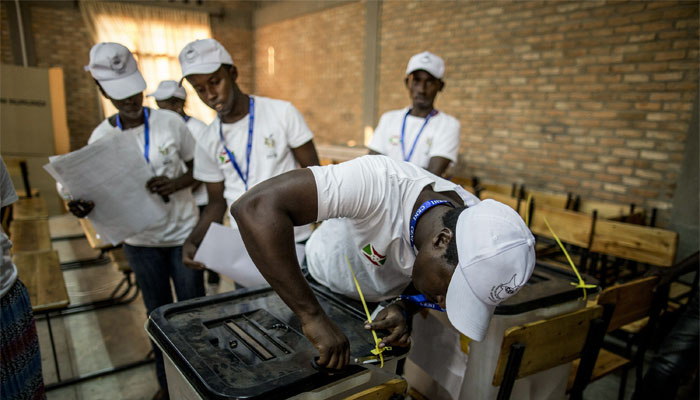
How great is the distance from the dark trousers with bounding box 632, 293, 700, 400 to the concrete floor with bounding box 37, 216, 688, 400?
0.53 m

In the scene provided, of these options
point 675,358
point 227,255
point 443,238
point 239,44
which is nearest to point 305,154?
point 227,255

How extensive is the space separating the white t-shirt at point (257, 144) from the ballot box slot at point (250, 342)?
822mm

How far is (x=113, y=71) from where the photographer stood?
5.87 ft

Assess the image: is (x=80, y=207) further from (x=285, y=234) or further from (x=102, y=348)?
(x=102, y=348)

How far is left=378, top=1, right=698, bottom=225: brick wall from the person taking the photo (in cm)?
369

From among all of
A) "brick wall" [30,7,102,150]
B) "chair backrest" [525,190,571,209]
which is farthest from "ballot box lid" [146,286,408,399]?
"brick wall" [30,7,102,150]

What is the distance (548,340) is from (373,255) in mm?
722

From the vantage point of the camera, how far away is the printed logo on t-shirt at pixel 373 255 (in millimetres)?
1147

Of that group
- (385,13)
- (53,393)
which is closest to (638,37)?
(385,13)

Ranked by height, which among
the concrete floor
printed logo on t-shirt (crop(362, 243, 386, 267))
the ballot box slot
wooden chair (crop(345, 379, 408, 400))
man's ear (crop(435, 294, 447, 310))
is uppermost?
printed logo on t-shirt (crop(362, 243, 386, 267))

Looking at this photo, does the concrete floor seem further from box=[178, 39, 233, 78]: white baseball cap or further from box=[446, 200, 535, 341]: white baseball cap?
box=[446, 200, 535, 341]: white baseball cap

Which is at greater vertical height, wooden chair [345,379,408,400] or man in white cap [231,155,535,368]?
man in white cap [231,155,535,368]

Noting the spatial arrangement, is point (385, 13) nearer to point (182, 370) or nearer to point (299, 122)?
point (299, 122)

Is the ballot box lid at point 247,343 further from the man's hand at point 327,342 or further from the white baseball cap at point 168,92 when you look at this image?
the white baseball cap at point 168,92
